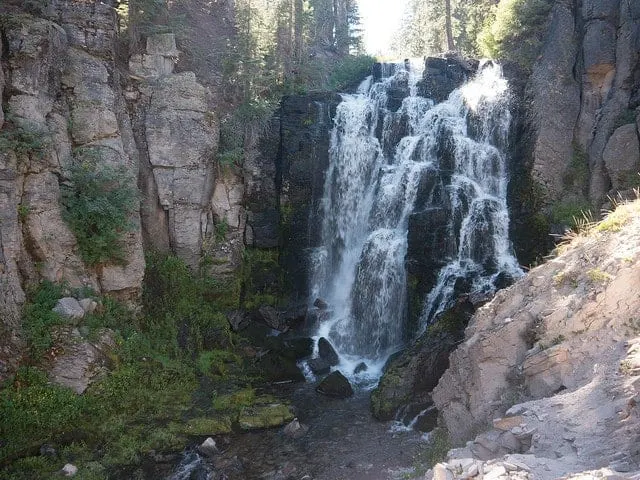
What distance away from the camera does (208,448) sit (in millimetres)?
12133

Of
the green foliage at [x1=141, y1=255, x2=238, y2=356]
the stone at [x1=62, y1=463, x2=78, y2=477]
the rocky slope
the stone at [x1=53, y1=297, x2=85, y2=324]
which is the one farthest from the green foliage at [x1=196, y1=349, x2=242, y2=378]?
the rocky slope

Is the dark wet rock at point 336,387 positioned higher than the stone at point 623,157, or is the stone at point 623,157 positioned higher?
the stone at point 623,157

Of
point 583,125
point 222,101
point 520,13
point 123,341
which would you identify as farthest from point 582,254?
point 520,13

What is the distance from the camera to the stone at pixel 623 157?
58.1 ft

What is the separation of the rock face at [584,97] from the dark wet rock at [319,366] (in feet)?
34.7

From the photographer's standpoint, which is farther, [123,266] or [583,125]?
[583,125]

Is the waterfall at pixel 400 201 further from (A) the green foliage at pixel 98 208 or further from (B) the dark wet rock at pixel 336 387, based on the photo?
(A) the green foliage at pixel 98 208

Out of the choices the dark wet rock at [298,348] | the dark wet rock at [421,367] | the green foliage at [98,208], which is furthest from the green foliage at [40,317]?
the dark wet rock at [421,367]

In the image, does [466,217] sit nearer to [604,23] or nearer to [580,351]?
[604,23]

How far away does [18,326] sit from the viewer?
1259 cm

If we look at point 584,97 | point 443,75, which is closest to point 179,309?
point 443,75

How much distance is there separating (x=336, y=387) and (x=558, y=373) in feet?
28.2

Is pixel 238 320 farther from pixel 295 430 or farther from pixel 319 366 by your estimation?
pixel 295 430

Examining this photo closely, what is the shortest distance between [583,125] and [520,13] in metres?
6.77
